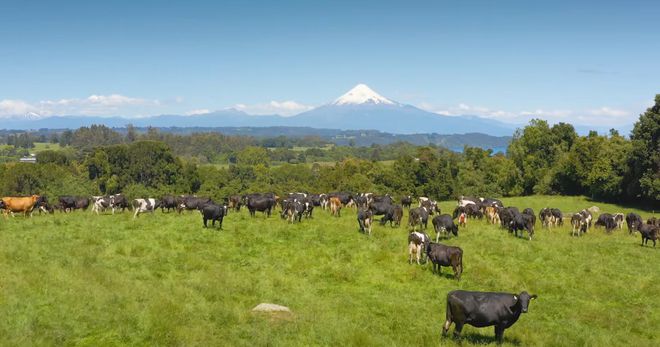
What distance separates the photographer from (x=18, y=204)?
110 ft

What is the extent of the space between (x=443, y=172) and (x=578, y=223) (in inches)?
2408

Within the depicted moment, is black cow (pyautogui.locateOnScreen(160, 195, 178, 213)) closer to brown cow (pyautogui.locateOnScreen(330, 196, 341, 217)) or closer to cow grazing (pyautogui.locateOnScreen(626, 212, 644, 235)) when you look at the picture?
brown cow (pyautogui.locateOnScreen(330, 196, 341, 217))

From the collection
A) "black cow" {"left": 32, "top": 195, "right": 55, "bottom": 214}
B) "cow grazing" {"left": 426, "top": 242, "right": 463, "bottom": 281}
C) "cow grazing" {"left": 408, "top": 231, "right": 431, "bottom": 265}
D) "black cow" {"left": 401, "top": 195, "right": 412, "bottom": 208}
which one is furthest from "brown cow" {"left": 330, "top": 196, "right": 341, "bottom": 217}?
"black cow" {"left": 32, "top": 195, "right": 55, "bottom": 214}

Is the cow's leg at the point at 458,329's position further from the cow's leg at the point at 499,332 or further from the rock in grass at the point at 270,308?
the rock in grass at the point at 270,308

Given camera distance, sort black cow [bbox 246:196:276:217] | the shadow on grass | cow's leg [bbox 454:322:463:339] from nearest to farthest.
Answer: the shadow on grass < cow's leg [bbox 454:322:463:339] < black cow [bbox 246:196:276:217]

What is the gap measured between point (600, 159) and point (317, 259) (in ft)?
204

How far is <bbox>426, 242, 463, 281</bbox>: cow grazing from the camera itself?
21500 millimetres

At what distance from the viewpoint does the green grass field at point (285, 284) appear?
14.1 meters

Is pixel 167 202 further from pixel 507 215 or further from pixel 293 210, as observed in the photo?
pixel 507 215

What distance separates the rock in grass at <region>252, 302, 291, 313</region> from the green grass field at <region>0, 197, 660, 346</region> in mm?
481

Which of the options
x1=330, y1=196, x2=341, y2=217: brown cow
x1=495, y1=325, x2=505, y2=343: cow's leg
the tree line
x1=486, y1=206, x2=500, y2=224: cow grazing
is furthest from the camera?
the tree line

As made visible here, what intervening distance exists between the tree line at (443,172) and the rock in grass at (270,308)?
58220 mm

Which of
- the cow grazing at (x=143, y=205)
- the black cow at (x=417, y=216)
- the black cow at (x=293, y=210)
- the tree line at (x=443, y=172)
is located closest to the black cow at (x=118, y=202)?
the cow grazing at (x=143, y=205)

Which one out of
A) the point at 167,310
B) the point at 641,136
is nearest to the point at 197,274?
the point at 167,310
